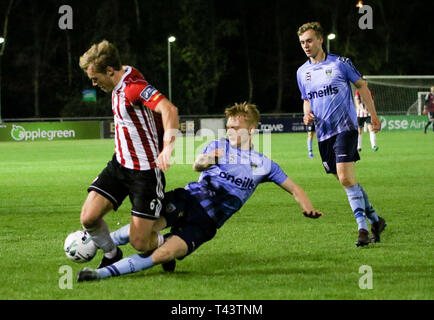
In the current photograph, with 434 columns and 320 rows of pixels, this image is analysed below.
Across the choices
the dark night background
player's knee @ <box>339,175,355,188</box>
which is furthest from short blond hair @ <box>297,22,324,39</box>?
the dark night background

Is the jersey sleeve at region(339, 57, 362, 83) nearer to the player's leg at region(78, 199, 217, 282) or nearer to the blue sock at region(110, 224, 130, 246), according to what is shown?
the player's leg at region(78, 199, 217, 282)

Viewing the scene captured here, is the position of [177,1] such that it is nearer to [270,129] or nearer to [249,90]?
[249,90]

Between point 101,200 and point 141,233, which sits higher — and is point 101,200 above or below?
above

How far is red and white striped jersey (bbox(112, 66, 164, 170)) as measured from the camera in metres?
6.05

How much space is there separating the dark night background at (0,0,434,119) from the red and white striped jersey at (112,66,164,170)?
40517 mm

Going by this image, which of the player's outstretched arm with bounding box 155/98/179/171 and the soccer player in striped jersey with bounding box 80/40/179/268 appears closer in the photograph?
the player's outstretched arm with bounding box 155/98/179/171

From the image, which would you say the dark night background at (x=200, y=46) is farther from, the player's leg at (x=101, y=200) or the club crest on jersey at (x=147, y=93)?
the club crest on jersey at (x=147, y=93)

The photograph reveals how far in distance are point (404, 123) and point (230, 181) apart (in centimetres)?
3618

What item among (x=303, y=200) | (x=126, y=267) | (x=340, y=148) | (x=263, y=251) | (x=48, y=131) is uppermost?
(x=340, y=148)

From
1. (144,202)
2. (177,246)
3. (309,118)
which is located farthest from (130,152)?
(309,118)

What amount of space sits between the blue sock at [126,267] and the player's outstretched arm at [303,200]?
1349 millimetres

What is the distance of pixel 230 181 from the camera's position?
6602 millimetres

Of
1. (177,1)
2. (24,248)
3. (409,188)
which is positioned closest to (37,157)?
(409,188)

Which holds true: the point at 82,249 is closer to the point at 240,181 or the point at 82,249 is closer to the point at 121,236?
the point at 121,236
